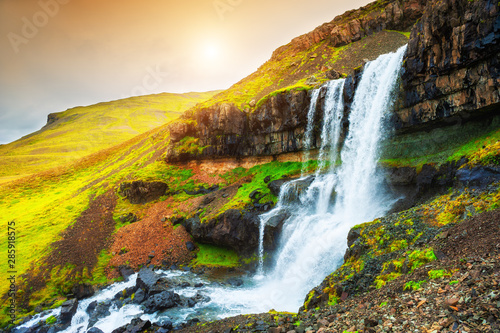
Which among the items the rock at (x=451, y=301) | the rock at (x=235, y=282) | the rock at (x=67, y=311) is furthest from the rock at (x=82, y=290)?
the rock at (x=451, y=301)

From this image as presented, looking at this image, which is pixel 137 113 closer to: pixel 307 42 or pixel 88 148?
pixel 88 148

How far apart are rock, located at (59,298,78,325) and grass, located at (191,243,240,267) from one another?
476 inches

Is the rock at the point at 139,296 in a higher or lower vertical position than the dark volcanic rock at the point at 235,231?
lower

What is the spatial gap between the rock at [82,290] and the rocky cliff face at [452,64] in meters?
37.7

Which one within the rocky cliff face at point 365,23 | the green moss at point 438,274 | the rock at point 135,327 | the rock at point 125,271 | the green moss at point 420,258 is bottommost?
the rock at point 135,327

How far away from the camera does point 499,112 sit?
63.7 feet

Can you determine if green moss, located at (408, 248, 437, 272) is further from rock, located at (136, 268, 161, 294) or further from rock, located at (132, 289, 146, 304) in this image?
rock, located at (132, 289, 146, 304)

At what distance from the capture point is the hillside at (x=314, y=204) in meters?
10.7

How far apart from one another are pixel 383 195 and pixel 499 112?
11.0 metres

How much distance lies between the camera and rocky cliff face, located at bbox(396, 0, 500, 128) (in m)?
18.5

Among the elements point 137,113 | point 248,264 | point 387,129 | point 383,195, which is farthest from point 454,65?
point 137,113

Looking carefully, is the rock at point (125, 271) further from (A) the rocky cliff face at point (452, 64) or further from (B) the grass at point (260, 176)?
(A) the rocky cliff face at point (452, 64)

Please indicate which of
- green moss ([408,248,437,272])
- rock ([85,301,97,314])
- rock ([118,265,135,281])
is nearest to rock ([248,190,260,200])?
rock ([118,265,135,281])

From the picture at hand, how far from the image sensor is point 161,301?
20984 millimetres
